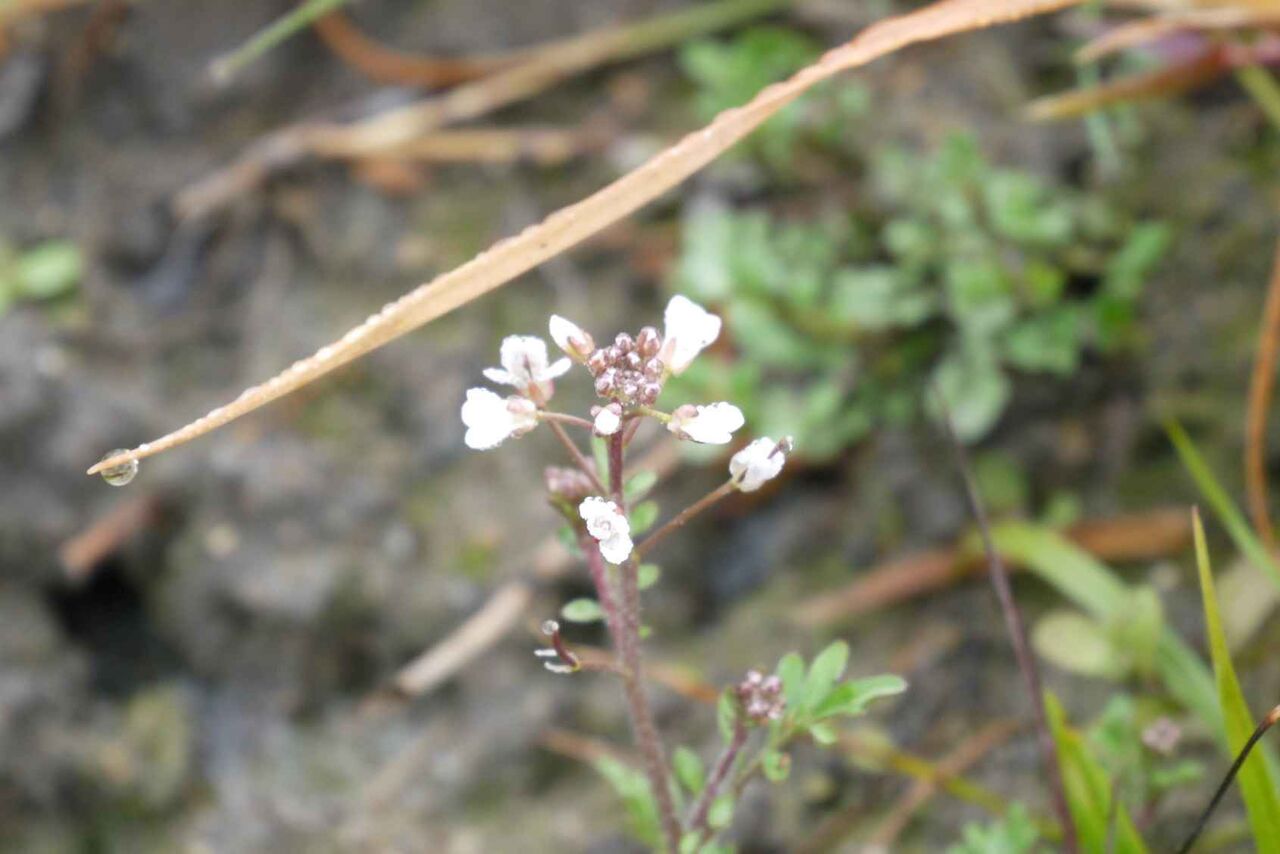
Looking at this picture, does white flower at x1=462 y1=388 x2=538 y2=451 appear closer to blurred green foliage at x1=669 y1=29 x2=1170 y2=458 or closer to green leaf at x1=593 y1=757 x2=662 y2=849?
green leaf at x1=593 y1=757 x2=662 y2=849

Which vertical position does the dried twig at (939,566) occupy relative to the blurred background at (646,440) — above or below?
below

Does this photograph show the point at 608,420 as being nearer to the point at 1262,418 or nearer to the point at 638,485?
the point at 638,485

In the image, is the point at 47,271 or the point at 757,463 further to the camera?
the point at 47,271

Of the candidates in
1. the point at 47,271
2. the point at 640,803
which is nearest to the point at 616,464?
the point at 640,803

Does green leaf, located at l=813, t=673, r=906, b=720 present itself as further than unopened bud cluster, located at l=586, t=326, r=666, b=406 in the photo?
Yes

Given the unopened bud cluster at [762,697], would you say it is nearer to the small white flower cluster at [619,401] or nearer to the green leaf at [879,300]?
the small white flower cluster at [619,401]

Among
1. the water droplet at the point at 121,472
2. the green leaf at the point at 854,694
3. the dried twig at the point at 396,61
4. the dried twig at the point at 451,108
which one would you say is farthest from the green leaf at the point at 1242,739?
the dried twig at the point at 396,61

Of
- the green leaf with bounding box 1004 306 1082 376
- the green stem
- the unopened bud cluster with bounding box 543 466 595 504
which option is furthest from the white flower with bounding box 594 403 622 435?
the green stem
